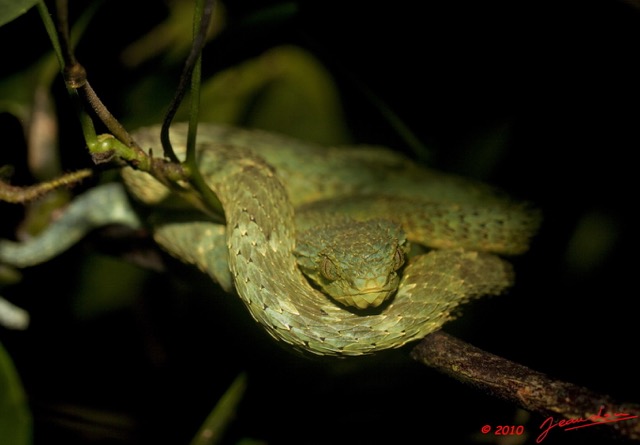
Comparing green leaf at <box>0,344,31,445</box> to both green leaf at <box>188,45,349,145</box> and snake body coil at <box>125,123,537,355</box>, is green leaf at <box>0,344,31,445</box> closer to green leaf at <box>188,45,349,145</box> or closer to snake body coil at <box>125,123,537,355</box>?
snake body coil at <box>125,123,537,355</box>

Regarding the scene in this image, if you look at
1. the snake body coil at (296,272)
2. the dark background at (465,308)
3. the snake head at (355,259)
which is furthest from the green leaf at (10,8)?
the snake head at (355,259)

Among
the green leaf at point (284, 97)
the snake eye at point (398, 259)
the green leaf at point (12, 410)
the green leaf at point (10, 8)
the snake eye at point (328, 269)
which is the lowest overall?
the green leaf at point (12, 410)

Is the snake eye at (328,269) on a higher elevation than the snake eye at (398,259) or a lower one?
lower

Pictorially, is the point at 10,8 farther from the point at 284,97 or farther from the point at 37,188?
the point at 284,97

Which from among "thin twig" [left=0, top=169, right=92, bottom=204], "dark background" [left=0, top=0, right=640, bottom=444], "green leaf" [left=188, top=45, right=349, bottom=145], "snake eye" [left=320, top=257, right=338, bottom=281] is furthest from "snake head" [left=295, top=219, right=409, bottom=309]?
"green leaf" [left=188, top=45, right=349, bottom=145]

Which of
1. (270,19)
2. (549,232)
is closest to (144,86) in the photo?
(270,19)

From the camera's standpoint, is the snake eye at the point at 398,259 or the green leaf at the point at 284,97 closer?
the snake eye at the point at 398,259

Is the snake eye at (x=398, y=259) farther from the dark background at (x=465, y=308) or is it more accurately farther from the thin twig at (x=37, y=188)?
the thin twig at (x=37, y=188)

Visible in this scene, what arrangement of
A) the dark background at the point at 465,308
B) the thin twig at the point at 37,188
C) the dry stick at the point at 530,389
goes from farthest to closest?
the dark background at the point at 465,308, the thin twig at the point at 37,188, the dry stick at the point at 530,389
